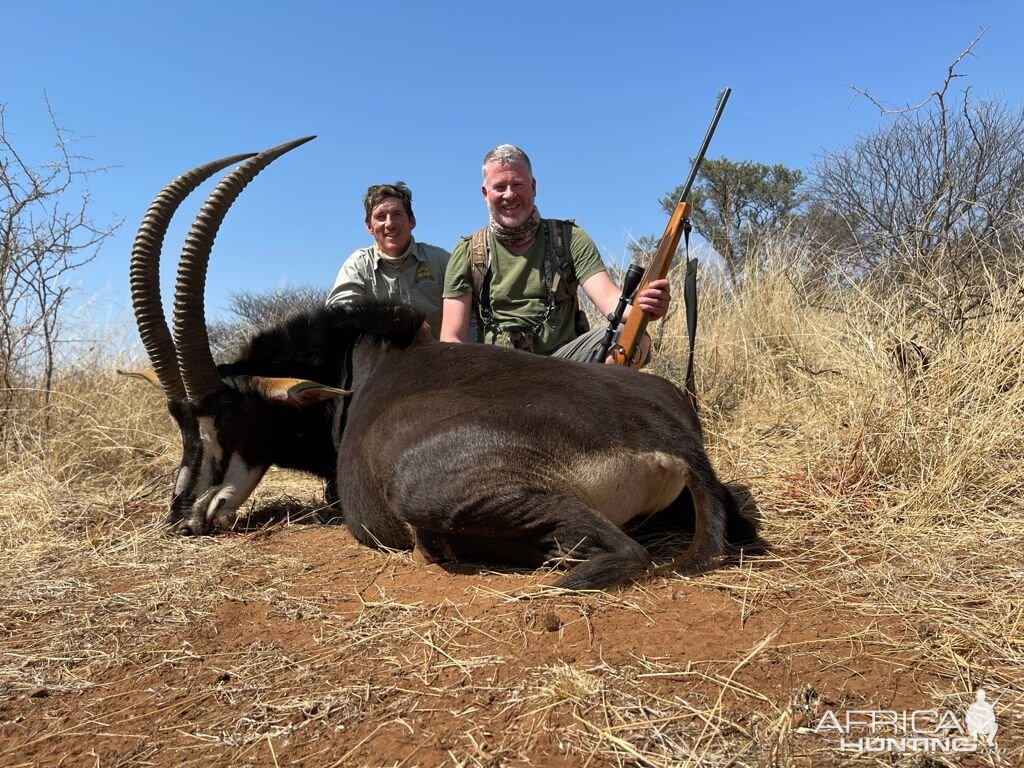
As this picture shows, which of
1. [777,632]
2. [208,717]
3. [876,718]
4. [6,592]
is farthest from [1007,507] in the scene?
[6,592]

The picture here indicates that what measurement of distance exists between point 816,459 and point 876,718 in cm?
243

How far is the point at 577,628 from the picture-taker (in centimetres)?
211

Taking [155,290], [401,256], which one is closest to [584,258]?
[401,256]

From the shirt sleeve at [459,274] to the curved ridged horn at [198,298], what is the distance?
71.3 inches

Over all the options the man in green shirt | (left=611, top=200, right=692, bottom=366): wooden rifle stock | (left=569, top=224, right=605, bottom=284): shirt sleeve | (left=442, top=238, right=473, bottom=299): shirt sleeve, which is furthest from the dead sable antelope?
the man in green shirt

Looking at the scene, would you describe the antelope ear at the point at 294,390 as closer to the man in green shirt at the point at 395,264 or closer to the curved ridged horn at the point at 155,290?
the curved ridged horn at the point at 155,290

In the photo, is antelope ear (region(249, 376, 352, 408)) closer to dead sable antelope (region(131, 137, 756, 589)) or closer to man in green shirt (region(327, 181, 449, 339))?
dead sable antelope (region(131, 137, 756, 589))

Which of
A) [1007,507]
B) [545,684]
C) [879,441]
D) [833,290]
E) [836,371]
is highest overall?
[833,290]

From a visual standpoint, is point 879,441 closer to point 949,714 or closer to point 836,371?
point 836,371

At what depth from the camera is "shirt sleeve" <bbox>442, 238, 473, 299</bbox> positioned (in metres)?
5.24

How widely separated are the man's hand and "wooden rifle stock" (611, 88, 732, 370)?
1.6 inches

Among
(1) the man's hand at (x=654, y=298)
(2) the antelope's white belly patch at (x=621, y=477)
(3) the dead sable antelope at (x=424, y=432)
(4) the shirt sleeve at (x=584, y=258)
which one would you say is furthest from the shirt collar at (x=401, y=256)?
(2) the antelope's white belly patch at (x=621, y=477)

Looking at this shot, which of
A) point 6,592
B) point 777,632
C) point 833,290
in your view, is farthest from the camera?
point 833,290

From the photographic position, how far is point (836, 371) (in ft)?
15.2
